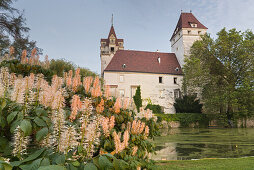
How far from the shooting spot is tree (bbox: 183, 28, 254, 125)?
22.6 m

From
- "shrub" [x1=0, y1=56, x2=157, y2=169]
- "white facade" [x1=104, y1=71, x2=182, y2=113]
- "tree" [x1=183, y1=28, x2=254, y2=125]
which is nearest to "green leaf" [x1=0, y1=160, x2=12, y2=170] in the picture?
"shrub" [x1=0, y1=56, x2=157, y2=169]

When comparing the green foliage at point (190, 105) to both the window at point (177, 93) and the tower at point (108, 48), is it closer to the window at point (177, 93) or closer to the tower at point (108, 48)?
the window at point (177, 93)

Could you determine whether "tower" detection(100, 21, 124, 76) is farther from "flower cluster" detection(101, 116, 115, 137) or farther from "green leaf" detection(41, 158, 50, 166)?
"green leaf" detection(41, 158, 50, 166)

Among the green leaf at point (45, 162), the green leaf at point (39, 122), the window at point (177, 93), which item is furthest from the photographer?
the window at point (177, 93)

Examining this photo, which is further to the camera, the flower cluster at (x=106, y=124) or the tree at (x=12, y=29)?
the tree at (x=12, y=29)

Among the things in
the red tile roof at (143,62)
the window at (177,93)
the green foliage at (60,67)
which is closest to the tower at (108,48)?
the red tile roof at (143,62)

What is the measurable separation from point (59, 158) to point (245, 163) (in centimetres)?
541

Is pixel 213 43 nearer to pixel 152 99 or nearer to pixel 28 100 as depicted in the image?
pixel 152 99

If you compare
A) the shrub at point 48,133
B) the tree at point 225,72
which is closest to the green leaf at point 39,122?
the shrub at point 48,133

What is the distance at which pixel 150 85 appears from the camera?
31.6 meters

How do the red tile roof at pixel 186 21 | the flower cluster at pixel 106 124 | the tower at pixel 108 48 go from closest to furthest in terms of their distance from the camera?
1. the flower cluster at pixel 106 124
2. the red tile roof at pixel 186 21
3. the tower at pixel 108 48

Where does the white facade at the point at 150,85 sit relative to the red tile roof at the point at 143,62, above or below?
below

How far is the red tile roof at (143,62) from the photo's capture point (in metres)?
31.1

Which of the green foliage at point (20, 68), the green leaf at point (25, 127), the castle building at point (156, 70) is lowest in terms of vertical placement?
the green leaf at point (25, 127)
